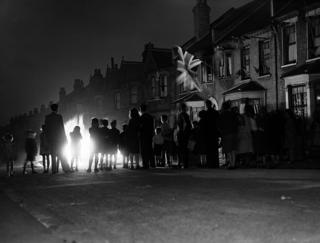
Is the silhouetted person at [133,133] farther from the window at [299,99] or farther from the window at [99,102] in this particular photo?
the window at [99,102]

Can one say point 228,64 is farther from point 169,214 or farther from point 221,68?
point 169,214

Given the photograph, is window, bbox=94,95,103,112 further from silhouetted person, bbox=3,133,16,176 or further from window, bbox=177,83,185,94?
silhouetted person, bbox=3,133,16,176

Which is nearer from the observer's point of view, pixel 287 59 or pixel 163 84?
pixel 287 59

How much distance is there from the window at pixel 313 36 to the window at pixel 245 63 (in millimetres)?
5417

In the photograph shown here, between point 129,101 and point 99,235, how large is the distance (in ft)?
138

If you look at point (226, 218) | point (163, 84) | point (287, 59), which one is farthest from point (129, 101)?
point (226, 218)

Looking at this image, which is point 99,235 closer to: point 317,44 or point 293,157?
point 293,157

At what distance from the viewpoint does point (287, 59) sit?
25.0 m

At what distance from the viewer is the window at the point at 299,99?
23266mm

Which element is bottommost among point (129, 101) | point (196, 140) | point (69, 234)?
point (69, 234)

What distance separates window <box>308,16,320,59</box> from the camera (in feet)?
75.5

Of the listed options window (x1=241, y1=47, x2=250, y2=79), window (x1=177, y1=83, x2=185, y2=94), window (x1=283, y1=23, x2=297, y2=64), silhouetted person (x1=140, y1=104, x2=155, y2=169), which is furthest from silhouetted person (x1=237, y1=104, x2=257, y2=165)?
window (x1=177, y1=83, x2=185, y2=94)

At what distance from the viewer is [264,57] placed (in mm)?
26766

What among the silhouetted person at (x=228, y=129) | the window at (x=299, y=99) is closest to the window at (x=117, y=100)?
the window at (x=299, y=99)
